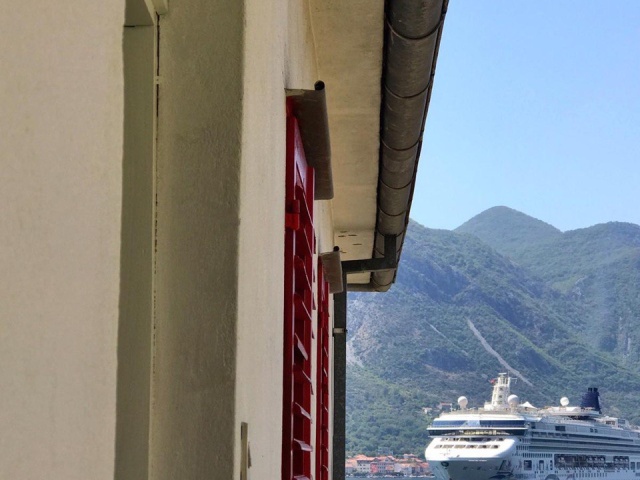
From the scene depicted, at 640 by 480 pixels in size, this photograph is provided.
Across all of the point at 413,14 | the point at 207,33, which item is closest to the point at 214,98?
the point at 207,33

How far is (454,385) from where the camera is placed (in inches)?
2869

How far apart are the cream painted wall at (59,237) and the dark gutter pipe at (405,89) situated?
5.68 feet

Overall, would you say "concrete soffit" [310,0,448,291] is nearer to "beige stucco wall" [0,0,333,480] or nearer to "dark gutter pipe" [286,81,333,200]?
"dark gutter pipe" [286,81,333,200]

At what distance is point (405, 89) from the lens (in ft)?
9.70

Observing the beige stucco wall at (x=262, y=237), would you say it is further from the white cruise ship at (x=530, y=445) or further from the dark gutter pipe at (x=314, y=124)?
the white cruise ship at (x=530, y=445)

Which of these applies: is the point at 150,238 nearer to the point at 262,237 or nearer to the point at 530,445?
the point at 262,237

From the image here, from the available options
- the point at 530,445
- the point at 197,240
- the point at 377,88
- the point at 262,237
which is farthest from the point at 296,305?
the point at 530,445

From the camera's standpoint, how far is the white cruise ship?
3862cm

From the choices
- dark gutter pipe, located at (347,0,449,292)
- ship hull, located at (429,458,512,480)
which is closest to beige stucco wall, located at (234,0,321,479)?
dark gutter pipe, located at (347,0,449,292)

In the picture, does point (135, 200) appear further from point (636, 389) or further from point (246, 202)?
point (636, 389)

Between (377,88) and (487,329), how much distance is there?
7980 cm

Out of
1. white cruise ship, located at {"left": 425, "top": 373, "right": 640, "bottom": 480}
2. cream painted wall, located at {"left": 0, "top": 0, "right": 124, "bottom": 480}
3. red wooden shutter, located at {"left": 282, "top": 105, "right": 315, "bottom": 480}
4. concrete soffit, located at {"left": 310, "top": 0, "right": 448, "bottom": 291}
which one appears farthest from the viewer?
white cruise ship, located at {"left": 425, "top": 373, "right": 640, "bottom": 480}

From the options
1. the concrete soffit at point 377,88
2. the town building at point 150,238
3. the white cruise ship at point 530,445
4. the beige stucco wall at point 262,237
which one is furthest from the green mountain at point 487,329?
the town building at point 150,238

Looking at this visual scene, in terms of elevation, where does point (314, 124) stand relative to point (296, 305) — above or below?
above
